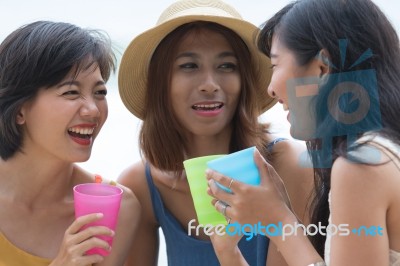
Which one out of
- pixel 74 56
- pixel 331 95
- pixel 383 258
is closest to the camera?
pixel 383 258

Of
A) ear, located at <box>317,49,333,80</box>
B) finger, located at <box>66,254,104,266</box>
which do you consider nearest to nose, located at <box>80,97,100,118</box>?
finger, located at <box>66,254,104,266</box>

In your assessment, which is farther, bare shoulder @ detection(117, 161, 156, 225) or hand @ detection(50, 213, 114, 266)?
bare shoulder @ detection(117, 161, 156, 225)

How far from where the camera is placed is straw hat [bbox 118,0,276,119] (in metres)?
1.67

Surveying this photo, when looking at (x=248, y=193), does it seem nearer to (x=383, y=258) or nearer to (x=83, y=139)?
(x=383, y=258)

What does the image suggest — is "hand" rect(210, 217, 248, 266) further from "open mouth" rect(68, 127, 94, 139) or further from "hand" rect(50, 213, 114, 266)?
"open mouth" rect(68, 127, 94, 139)

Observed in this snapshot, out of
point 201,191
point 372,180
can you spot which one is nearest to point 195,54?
point 201,191

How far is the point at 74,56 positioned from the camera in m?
1.55

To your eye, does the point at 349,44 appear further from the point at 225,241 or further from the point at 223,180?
the point at 225,241

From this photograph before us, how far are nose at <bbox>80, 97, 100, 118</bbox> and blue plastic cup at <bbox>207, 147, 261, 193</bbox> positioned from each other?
0.45 m

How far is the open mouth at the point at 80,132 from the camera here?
154 cm

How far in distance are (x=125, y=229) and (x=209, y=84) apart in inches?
20.5

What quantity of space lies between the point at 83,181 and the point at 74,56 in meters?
0.43

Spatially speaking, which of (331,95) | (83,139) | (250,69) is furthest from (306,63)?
(83,139)

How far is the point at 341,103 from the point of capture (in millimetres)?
1156
